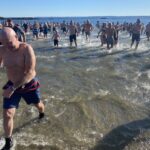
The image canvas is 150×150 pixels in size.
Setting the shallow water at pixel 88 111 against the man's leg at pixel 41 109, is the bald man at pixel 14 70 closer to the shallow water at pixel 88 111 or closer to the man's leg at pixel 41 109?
the shallow water at pixel 88 111

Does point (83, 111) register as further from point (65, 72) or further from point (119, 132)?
point (65, 72)

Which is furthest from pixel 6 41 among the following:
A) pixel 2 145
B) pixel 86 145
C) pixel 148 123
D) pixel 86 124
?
pixel 148 123

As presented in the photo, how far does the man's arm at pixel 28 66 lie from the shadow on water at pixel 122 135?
60.8 inches

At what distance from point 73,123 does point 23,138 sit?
3.65ft

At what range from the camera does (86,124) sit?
548 centimetres

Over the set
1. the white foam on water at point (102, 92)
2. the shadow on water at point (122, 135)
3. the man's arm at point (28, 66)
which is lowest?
the white foam on water at point (102, 92)

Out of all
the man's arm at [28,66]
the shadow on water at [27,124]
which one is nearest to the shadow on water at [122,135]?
the shadow on water at [27,124]

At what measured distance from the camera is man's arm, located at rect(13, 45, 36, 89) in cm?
Result: 404

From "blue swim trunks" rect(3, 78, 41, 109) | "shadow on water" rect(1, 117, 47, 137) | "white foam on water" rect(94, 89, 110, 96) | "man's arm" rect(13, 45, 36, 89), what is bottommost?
"white foam on water" rect(94, 89, 110, 96)

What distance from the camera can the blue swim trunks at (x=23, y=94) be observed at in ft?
13.7

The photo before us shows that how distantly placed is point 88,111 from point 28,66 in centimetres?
247

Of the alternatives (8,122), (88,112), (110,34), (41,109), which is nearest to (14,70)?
(8,122)

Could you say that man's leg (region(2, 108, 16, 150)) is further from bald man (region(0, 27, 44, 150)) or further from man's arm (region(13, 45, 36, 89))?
man's arm (region(13, 45, 36, 89))

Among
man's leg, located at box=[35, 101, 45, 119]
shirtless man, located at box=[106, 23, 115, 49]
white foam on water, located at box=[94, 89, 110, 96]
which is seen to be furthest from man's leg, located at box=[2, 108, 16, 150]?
shirtless man, located at box=[106, 23, 115, 49]
